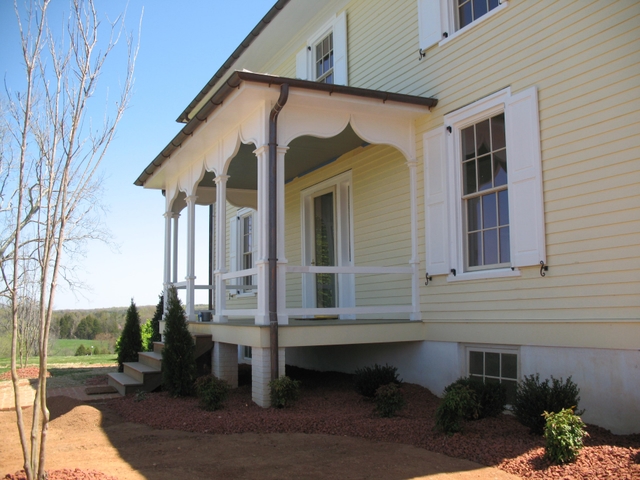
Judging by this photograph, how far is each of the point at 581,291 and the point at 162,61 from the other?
4890 mm

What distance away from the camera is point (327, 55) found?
38.7 feet

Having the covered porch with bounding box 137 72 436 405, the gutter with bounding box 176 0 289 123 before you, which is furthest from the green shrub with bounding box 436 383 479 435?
the gutter with bounding box 176 0 289 123

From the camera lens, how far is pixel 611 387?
19.5 feet

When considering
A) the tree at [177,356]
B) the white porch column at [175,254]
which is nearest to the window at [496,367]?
the tree at [177,356]

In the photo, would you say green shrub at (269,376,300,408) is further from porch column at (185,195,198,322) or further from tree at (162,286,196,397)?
porch column at (185,195,198,322)

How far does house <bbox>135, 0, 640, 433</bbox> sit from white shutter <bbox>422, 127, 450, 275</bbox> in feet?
0.08

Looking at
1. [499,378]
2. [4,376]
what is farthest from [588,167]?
[4,376]

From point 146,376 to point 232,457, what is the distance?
438 cm

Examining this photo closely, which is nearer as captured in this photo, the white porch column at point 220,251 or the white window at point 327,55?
the white porch column at point 220,251

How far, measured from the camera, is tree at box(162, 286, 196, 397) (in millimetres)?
8641

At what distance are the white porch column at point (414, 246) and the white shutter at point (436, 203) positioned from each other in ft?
0.71

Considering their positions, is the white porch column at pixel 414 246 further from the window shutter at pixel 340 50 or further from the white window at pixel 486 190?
the window shutter at pixel 340 50

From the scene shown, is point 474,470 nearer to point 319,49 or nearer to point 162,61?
point 162,61

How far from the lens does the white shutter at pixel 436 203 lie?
26.6ft
